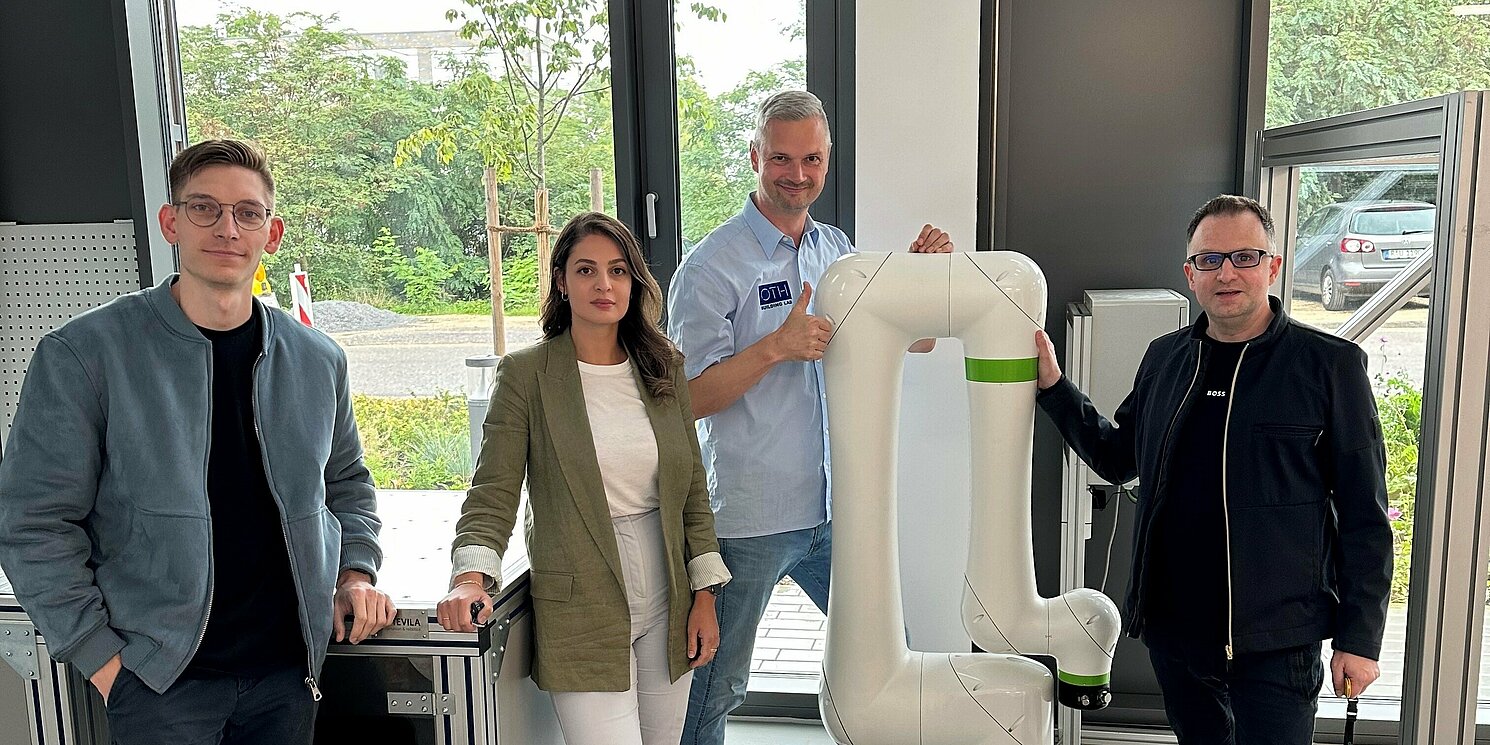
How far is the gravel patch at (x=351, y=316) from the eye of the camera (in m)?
2.75

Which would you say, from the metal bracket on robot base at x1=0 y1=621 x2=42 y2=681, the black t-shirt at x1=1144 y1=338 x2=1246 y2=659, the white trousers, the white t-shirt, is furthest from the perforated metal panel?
the black t-shirt at x1=1144 y1=338 x2=1246 y2=659

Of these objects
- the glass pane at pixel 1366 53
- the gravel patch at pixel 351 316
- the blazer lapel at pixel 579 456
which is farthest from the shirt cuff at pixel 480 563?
the glass pane at pixel 1366 53

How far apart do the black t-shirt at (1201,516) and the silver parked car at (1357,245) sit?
926 mm

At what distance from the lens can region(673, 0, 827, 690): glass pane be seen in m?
2.52

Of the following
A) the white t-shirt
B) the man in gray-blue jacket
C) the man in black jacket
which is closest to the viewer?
the man in gray-blue jacket

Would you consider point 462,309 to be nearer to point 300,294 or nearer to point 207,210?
point 300,294

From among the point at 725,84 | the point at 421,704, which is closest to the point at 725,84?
the point at 725,84

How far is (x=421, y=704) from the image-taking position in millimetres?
1636

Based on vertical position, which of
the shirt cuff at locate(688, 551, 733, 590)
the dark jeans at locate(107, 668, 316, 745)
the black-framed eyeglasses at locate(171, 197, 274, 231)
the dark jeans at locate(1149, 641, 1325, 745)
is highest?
the black-framed eyeglasses at locate(171, 197, 274, 231)

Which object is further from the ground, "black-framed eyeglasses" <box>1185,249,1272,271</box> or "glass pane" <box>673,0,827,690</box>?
"glass pane" <box>673,0,827,690</box>

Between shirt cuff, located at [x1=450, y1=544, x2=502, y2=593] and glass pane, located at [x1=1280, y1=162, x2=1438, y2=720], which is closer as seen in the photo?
shirt cuff, located at [x1=450, y1=544, x2=502, y2=593]

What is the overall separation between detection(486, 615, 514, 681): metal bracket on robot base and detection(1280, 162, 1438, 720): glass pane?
1.89 metres

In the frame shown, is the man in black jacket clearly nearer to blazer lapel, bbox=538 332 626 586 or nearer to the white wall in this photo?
the white wall

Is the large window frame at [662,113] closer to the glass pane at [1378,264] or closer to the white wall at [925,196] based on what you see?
the white wall at [925,196]
